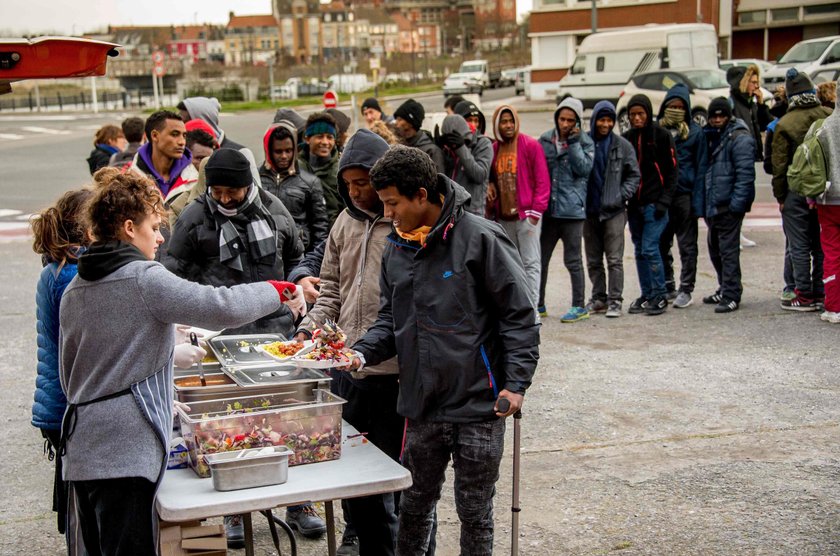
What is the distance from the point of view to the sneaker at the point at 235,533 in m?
5.30

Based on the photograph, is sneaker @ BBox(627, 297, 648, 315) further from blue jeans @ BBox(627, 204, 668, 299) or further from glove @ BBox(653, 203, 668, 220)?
glove @ BBox(653, 203, 668, 220)

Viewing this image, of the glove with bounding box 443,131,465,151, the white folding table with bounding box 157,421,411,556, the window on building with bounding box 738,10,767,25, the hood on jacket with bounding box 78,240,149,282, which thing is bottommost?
the white folding table with bounding box 157,421,411,556

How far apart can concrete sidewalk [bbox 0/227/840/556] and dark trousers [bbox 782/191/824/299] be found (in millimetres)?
331

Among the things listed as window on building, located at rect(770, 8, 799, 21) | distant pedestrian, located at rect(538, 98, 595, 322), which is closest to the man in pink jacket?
distant pedestrian, located at rect(538, 98, 595, 322)

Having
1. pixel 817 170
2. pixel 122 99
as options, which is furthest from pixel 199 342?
pixel 122 99

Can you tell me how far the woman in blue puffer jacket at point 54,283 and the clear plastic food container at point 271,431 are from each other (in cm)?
81

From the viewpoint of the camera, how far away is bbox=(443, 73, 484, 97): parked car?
188 ft

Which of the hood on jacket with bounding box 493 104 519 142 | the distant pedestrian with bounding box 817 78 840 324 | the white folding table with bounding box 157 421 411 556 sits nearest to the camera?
the white folding table with bounding box 157 421 411 556

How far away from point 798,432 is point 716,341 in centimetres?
238

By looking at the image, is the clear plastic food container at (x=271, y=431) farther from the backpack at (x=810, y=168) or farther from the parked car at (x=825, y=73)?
the parked car at (x=825, y=73)

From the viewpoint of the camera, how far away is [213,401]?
13.5 ft

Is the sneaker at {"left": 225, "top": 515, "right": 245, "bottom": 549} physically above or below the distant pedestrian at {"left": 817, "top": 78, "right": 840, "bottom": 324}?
below

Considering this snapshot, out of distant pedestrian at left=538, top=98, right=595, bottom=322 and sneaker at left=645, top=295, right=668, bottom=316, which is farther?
sneaker at left=645, top=295, right=668, bottom=316

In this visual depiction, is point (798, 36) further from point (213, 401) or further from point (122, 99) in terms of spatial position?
point (213, 401)
